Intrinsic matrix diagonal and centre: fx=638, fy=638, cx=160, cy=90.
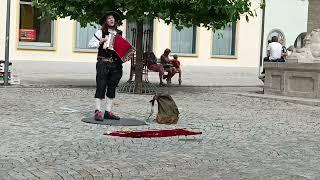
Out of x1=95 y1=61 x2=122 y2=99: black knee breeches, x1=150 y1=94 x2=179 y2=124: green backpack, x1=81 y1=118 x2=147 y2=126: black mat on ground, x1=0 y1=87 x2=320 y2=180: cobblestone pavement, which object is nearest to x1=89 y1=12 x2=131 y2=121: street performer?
x1=95 y1=61 x2=122 y2=99: black knee breeches

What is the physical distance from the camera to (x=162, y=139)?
895 cm

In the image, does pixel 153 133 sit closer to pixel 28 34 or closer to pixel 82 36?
pixel 28 34

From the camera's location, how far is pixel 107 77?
10297mm

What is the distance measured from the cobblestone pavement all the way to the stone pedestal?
257cm

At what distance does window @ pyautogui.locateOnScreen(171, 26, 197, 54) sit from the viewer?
3025 centimetres

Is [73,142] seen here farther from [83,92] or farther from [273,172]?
[83,92]

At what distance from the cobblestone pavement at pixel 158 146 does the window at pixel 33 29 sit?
42.7 ft

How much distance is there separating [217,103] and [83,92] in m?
3.66

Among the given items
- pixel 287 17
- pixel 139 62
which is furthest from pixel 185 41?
pixel 139 62

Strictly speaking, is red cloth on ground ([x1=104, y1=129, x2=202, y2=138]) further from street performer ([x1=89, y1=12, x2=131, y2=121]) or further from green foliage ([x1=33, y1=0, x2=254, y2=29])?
green foliage ([x1=33, y1=0, x2=254, y2=29])

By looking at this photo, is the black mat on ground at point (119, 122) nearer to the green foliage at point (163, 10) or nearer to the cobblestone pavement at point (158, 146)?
the cobblestone pavement at point (158, 146)

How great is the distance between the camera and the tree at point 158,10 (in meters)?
15.5

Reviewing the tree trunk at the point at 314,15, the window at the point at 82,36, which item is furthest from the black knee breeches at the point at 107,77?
the window at the point at 82,36

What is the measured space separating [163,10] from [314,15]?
5.16 metres
